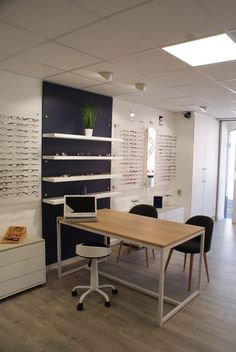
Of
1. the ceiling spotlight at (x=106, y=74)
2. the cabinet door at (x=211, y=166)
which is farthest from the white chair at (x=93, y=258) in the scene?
the cabinet door at (x=211, y=166)

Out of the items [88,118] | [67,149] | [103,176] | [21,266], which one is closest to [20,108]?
[67,149]

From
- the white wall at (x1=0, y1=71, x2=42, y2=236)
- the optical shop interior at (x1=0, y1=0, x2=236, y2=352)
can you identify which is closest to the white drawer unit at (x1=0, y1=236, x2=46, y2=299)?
the optical shop interior at (x1=0, y1=0, x2=236, y2=352)

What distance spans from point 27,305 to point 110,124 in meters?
2.87

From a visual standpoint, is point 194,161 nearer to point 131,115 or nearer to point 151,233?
point 131,115

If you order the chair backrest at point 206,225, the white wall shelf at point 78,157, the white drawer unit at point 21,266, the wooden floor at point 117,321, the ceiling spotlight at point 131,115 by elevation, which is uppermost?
the ceiling spotlight at point 131,115

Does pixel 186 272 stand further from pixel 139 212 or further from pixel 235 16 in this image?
pixel 235 16

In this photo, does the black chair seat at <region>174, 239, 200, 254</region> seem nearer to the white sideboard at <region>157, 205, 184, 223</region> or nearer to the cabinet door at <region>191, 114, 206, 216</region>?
the white sideboard at <region>157, 205, 184, 223</region>

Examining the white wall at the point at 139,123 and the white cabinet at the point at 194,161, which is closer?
the white wall at the point at 139,123

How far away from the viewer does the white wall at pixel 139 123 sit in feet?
16.0

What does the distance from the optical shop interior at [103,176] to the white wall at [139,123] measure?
29 millimetres

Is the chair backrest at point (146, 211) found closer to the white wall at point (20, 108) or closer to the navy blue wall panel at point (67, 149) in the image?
the navy blue wall panel at point (67, 149)

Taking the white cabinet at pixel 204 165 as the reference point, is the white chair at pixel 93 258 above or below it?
below

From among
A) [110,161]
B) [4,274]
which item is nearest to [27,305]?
[4,274]

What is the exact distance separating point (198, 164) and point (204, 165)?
1.14 feet
